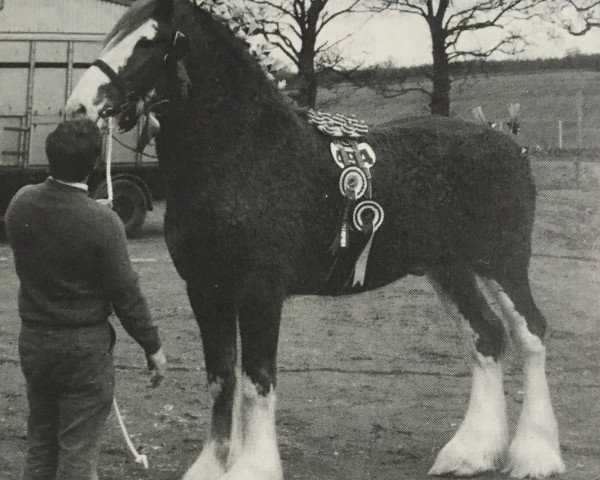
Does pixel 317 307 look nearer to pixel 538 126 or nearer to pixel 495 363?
pixel 495 363

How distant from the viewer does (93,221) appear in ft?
10.3

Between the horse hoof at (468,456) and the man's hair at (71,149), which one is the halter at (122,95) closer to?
the man's hair at (71,149)

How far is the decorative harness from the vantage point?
13.9 feet

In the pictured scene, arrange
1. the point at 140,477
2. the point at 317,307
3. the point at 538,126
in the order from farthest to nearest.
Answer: the point at 538,126 < the point at 317,307 < the point at 140,477

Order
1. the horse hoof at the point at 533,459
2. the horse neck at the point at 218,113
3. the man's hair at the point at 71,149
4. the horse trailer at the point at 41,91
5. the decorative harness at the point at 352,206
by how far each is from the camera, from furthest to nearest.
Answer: the horse trailer at the point at 41,91
the horse hoof at the point at 533,459
the decorative harness at the point at 352,206
the horse neck at the point at 218,113
the man's hair at the point at 71,149

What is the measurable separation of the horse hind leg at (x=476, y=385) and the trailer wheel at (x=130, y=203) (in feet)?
31.8

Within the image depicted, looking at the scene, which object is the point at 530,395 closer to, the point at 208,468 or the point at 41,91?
the point at 208,468

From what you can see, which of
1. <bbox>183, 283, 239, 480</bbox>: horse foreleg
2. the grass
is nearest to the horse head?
<bbox>183, 283, 239, 480</bbox>: horse foreleg

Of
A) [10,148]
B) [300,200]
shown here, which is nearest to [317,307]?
[300,200]

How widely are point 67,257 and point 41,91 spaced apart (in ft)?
40.4

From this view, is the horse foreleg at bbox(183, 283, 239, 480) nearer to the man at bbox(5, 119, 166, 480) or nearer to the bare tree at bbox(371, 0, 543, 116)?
the man at bbox(5, 119, 166, 480)

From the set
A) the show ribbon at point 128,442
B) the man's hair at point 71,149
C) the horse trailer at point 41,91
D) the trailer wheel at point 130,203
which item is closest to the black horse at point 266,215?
the show ribbon at point 128,442

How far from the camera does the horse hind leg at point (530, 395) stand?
4.48 m

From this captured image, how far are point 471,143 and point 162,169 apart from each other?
1.63m
